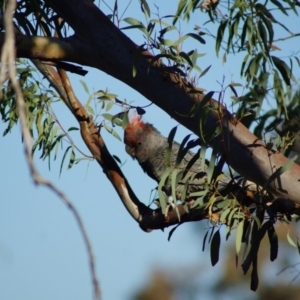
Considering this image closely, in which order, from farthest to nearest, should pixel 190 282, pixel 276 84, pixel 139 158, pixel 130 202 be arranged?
pixel 190 282, pixel 139 158, pixel 130 202, pixel 276 84

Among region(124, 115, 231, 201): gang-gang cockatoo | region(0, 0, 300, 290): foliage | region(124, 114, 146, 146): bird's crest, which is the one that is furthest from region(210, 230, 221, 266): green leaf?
region(124, 114, 146, 146): bird's crest

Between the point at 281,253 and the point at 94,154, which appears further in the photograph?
the point at 281,253

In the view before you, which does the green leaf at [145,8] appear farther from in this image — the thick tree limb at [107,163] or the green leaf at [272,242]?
the green leaf at [272,242]

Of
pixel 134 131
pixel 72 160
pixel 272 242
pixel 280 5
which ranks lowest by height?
pixel 272 242

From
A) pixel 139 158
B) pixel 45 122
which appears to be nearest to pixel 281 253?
pixel 139 158

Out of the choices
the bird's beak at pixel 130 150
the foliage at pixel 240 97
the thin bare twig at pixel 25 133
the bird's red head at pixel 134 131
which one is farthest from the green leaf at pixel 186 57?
the bird's beak at pixel 130 150

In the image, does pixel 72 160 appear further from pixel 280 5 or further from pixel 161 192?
pixel 280 5

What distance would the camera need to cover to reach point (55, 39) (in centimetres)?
300

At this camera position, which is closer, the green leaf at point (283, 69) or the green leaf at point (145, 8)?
the green leaf at point (283, 69)

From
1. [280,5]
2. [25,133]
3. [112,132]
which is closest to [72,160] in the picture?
[112,132]

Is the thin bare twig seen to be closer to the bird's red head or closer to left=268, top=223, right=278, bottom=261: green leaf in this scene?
left=268, top=223, right=278, bottom=261: green leaf

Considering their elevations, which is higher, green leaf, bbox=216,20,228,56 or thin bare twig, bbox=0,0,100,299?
green leaf, bbox=216,20,228,56

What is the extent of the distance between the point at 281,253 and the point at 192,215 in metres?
4.16

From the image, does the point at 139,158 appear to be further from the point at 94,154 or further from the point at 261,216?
the point at 261,216
